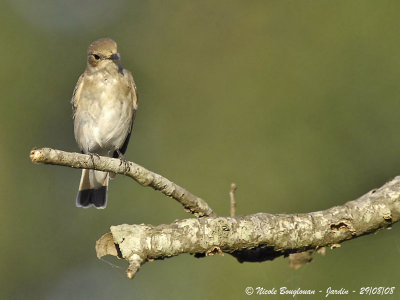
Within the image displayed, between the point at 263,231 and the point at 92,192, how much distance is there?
335cm

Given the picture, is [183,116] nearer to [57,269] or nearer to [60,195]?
[60,195]

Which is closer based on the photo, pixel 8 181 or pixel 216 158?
pixel 216 158

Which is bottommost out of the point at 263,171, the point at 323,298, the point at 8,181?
the point at 323,298

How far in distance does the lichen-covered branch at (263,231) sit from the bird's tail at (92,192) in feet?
9.67

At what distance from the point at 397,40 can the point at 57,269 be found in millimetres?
4324

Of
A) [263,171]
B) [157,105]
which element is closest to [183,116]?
[157,105]

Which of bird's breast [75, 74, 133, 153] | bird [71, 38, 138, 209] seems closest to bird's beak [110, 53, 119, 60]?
bird [71, 38, 138, 209]

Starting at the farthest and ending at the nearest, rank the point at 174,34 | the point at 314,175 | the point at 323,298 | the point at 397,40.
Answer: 1. the point at 174,34
2. the point at 397,40
3. the point at 314,175
4. the point at 323,298

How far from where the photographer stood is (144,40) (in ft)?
27.0

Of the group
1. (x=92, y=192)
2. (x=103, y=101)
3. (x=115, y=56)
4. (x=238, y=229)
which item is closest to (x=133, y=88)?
(x=103, y=101)

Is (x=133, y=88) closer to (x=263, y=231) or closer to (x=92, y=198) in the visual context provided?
(x=92, y=198)

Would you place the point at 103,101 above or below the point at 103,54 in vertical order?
below

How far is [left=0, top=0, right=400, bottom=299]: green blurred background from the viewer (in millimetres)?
6195

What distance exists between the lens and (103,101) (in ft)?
20.2
